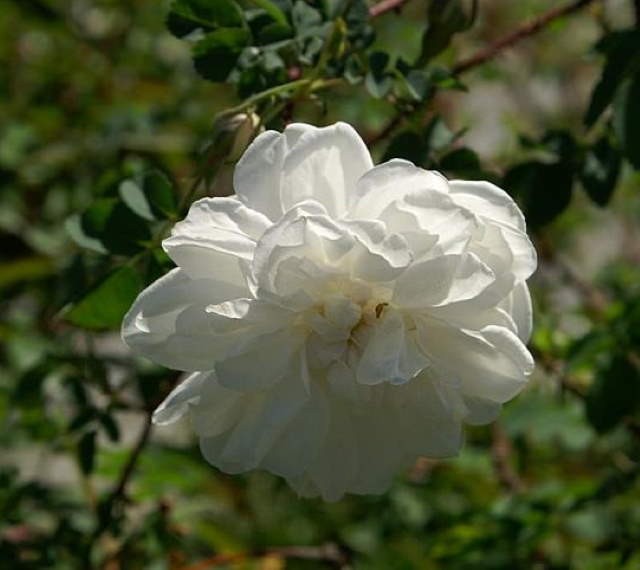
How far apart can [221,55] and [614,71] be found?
0.28 metres

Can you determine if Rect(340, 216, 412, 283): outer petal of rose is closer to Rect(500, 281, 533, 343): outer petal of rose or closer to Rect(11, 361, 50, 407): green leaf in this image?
Rect(500, 281, 533, 343): outer petal of rose

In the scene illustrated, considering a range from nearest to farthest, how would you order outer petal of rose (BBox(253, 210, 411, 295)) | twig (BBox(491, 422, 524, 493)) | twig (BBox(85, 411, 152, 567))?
outer petal of rose (BBox(253, 210, 411, 295)) < twig (BBox(85, 411, 152, 567)) < twig (BBox(491, 422, 524, 493))

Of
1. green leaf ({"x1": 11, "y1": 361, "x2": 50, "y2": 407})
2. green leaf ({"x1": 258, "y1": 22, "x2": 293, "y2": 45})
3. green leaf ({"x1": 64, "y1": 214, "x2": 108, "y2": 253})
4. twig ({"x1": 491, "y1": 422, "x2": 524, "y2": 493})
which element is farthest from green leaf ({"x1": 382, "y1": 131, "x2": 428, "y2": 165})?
twig ({"x1": 491, "y1": 422, "x2": 524, "y2": 493})

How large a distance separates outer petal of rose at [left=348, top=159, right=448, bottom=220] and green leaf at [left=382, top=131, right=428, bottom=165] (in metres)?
0.18

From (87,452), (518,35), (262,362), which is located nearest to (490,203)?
(262,362)

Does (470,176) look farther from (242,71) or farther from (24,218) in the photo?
(24,218)

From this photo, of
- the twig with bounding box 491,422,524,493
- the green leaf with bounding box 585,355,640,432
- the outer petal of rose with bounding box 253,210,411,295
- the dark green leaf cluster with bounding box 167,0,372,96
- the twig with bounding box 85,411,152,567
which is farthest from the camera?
the twig with bounding box 491,422,524,493

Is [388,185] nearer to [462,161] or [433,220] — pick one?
[433,220]

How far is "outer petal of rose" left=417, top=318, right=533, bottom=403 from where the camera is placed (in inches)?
26.4

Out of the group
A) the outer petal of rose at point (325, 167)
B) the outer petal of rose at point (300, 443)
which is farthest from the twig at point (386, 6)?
the outer petal of rose at point (300, 443)

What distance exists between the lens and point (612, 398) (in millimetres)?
1047

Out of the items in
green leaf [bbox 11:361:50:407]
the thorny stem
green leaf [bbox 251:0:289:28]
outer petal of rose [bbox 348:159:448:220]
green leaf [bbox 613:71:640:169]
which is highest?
outer petal of rose [bbox 348:159:448:220]

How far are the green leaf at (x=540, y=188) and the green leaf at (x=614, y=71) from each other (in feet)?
0.50

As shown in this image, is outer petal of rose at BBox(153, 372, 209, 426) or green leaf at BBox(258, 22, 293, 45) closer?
outer petal of rose at BBox(153, 372, 209, 426)
